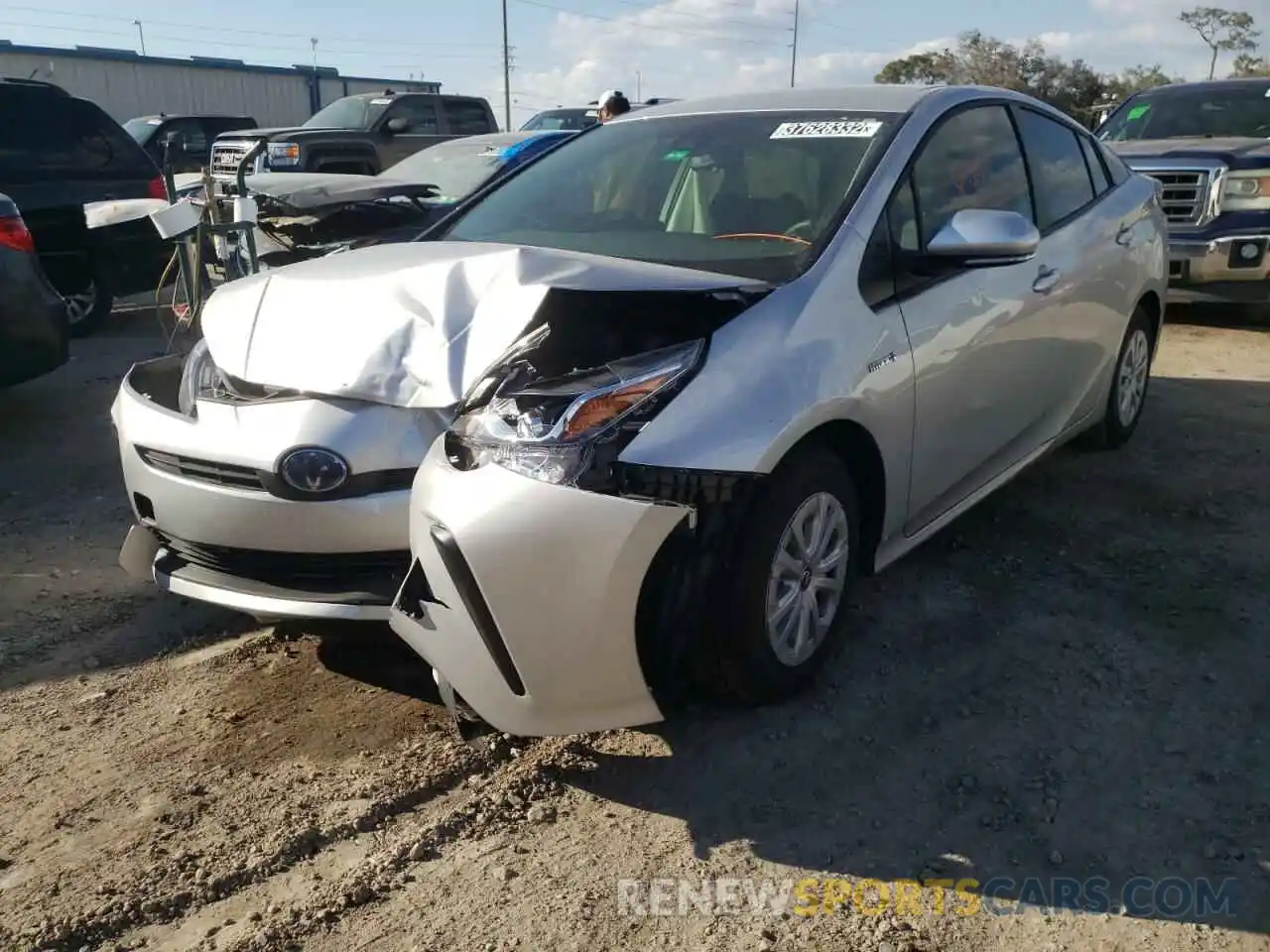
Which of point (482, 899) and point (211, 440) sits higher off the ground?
point (211, 440)

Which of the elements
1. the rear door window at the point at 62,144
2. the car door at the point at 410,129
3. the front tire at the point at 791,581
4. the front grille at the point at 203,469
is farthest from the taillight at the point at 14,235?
the car door at the point at 410,129

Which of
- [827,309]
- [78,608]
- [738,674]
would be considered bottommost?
[78,608]

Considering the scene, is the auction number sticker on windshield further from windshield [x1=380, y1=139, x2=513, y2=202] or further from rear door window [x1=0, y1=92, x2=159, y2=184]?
rear door window [x1=0, y1=92, x2=159, y2=184]

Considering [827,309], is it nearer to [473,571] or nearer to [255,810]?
[473,571]

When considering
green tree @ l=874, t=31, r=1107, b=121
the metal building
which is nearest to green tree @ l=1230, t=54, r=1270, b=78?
green tree @ l=874, t=31, r=1107, b=121

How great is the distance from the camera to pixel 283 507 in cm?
283

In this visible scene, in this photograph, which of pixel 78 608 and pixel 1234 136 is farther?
pixel 1234 136

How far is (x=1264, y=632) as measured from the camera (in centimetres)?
358

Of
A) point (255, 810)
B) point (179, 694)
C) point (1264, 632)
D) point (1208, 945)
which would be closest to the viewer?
point (1208, 945)

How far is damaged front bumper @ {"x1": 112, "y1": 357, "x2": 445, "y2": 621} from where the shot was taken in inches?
111

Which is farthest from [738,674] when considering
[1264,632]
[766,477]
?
[1264,632]

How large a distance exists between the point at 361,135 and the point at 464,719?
12818 mm

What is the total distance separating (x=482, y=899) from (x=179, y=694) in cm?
135

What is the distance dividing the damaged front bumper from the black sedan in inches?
127
